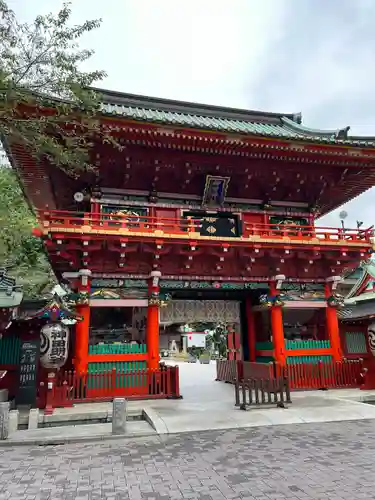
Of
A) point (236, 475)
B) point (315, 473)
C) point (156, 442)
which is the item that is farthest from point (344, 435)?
point (156, 442)

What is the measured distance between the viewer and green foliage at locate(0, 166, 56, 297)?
18.3 meters

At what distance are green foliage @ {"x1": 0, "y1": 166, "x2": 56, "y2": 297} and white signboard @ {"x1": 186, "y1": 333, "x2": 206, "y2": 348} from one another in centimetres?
3285

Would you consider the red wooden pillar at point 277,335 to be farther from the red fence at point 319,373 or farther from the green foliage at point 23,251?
the green foliage at point 23,251

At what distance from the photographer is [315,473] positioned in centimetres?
558

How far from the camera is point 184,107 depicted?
18.6m

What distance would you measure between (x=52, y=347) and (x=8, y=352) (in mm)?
2208

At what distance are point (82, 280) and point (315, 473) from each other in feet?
30.2

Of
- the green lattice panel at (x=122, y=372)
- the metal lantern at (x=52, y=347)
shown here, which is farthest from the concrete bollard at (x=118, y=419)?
the green lattice panel at (x=122, y=372)

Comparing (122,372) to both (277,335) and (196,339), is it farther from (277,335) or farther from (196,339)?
(196,339)

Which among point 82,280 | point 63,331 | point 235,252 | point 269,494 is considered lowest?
point 269,494

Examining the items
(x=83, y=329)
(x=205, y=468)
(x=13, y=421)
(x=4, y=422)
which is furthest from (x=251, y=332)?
(x=4, y=422)

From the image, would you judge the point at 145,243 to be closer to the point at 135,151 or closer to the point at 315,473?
the point at 135,151

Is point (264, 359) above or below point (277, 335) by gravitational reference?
below

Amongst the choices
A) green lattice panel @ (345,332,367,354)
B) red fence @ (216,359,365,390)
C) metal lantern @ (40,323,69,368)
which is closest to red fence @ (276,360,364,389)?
red fence @ (216,359,365,390)
